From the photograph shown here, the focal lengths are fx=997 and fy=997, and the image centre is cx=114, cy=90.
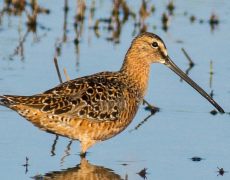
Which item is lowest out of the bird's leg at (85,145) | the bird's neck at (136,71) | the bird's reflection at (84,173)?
the bird's reflection at (84,173)

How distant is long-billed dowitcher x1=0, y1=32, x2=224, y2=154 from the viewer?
8.48m

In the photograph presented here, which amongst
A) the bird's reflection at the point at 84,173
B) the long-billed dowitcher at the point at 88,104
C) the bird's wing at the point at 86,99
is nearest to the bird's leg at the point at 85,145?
the long-billed dowitcher at the point at 88,104

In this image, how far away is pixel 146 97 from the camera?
1078 cm

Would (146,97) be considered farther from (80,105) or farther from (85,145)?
(80,105)

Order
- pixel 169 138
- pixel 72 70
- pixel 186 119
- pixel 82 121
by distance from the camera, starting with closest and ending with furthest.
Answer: pixel 82 121, pixel 169 138, pixel 186 119, pixel 72 70

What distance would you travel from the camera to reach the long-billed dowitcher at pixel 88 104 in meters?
8.48

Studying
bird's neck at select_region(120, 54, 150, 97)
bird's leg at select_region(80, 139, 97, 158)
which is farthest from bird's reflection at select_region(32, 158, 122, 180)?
bird's neck at select_region(120, 54, 150, 97)

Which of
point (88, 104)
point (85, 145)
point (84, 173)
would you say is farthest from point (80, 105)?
point (84, 173)

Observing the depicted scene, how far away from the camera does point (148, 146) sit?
30.3 ft

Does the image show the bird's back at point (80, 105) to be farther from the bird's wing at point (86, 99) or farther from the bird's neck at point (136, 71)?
the bird's neck at point (136, 71)

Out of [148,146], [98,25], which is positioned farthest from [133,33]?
[148,146]

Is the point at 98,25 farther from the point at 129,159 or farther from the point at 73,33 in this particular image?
the point at 129,159

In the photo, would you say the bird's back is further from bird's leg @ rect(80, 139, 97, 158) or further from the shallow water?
the shallow water

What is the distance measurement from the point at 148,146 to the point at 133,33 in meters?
4.40
